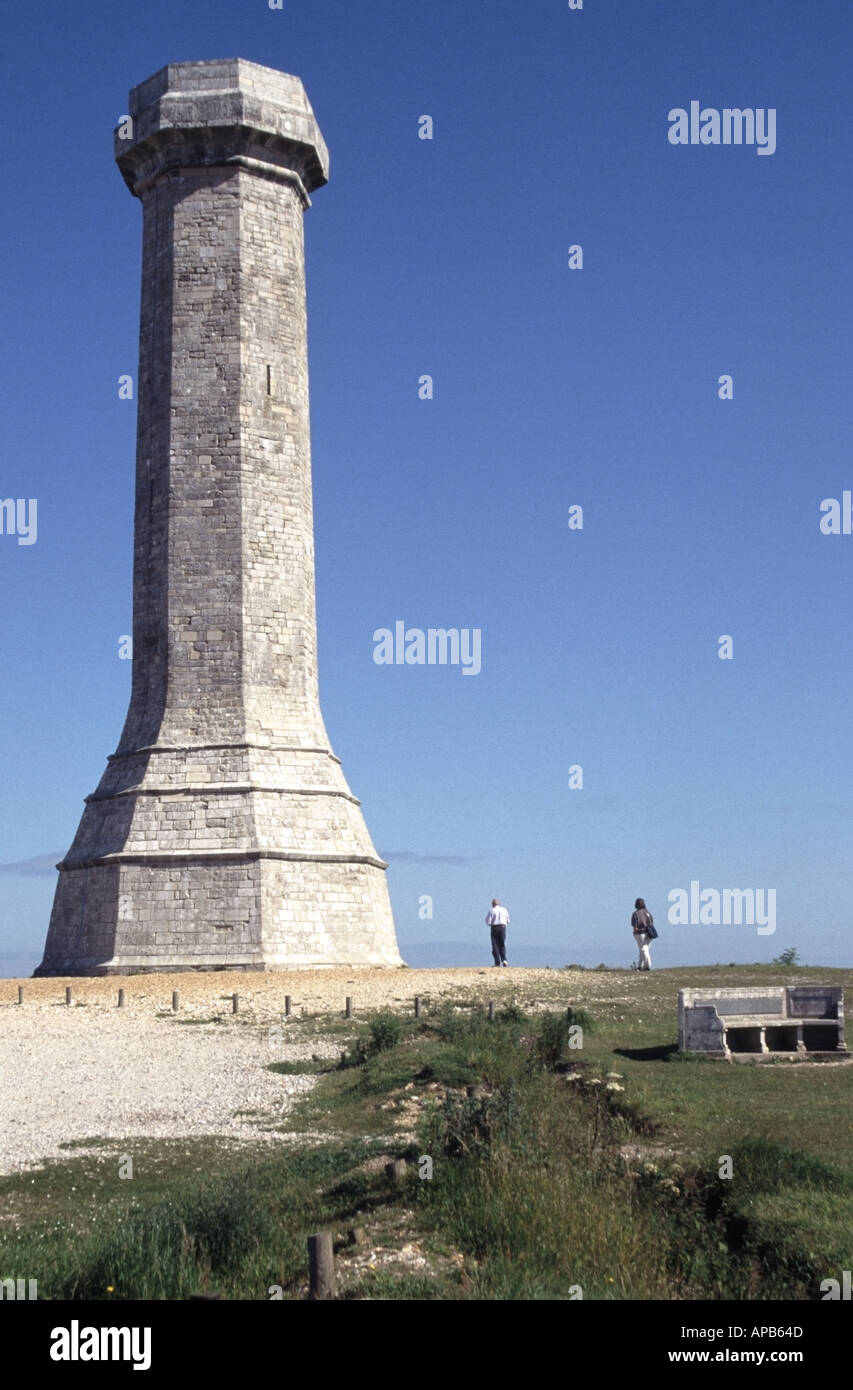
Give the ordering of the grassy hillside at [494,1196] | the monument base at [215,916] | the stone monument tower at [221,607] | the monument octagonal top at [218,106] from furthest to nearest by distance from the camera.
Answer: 1. the monument octagonal top at [218,106]
2. the stone monument tower at [221,607]
3. the monument base at [215,916]
4. the grassy hillside at [494,1196]

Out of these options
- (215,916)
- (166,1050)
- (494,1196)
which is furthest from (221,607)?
(494,1196)

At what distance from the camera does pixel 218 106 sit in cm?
3219

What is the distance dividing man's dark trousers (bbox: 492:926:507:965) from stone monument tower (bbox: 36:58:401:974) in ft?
8.43

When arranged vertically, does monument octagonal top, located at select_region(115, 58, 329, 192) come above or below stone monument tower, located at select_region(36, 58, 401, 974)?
above

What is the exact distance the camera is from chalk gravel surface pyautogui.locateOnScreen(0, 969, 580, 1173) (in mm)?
14297

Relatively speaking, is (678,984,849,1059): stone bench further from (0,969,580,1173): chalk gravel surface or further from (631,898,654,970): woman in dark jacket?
(631,898,654,970): woman in dark jacket

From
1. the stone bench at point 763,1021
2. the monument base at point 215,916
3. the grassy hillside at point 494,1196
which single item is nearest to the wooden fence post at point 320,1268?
the grassy hillside at point 494,1196

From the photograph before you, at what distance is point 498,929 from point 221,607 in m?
9.82

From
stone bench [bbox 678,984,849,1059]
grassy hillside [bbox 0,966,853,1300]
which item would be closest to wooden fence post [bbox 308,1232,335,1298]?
grassy hillside [bbox 0,966,853,1300]

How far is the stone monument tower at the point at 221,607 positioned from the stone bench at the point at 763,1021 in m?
13.6

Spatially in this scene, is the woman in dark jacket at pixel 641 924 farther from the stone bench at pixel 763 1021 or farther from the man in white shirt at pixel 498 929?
the stone bench at pixel 763 1021

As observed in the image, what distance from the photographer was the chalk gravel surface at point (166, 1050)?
14297 millimetres
